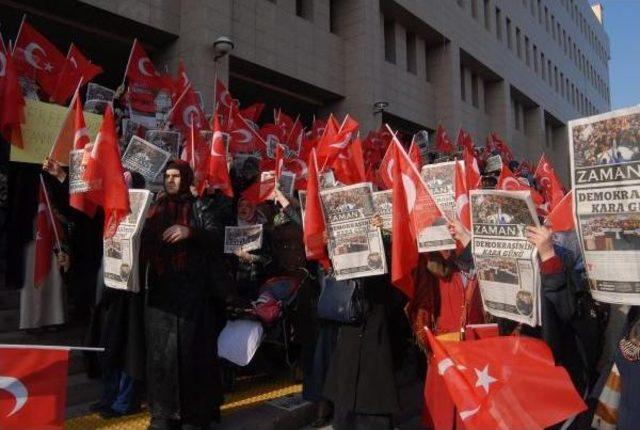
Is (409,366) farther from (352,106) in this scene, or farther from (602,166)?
(352,106)

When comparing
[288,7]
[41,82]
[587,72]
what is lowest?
[41,82]

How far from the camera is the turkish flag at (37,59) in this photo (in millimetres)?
5523

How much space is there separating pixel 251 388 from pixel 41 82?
3659 millimetres

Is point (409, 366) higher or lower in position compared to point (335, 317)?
lower

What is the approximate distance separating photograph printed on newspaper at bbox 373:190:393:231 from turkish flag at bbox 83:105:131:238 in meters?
1.62

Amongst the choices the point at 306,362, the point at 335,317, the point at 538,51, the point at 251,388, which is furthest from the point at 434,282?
the point at 538,51

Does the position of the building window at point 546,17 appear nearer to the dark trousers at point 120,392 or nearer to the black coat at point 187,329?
the black coat at point 187,329

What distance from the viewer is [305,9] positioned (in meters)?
15.2

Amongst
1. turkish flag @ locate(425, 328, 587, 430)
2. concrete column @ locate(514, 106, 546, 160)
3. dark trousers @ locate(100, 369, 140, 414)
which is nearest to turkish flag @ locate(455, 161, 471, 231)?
turkish flag @ locate(425, 328, 587, 430)

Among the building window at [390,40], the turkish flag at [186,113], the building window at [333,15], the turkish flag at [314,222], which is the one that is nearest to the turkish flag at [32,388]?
the turkish flag at [314,222]

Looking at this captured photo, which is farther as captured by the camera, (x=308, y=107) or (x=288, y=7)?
(x=308, y=107)

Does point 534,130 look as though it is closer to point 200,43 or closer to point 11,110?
point 200,43

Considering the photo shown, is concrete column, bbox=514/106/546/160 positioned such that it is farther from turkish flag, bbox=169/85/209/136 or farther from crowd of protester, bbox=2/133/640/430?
crowd of protester, bbox=2/133/640/430

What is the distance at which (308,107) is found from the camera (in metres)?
16.3
